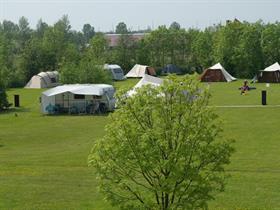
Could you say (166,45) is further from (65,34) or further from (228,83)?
(228,83)

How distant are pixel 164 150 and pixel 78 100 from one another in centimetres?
2795

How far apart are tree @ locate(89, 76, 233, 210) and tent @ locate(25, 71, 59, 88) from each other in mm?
52122

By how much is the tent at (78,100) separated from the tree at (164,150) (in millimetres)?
26223

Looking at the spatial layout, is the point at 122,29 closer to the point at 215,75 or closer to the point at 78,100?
the point at 215,75

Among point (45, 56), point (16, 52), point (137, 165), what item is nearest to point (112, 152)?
point (137, 165)

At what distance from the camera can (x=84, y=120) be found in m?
33.6

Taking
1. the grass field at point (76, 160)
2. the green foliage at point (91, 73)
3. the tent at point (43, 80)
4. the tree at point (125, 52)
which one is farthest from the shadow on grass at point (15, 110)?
the tree at point (125, 52)

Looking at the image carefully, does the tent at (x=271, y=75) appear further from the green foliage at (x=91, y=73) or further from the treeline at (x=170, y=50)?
the green foliage at (x=91, y=73)

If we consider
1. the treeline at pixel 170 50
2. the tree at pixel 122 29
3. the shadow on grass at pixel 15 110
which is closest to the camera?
the shadow on grass at pixel 15 110

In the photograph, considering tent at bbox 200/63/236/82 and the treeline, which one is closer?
tent at bbox 200/63/236/82

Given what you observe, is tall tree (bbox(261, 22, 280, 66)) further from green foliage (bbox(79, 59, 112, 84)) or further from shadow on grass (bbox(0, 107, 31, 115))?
shadow on grass (bbox(0, 107, 31, 115))

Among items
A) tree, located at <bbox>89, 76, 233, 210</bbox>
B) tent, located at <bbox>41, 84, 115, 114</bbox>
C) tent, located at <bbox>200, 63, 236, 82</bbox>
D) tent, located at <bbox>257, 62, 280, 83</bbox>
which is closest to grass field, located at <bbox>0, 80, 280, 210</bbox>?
tree, located at <bbox>89, 76, 233, 210</bbox>

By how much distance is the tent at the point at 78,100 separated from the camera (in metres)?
36.6

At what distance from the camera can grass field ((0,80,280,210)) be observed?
1455cm
